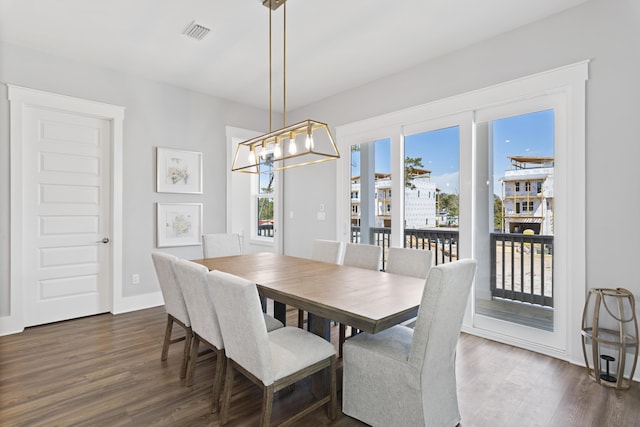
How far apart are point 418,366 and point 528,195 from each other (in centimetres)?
214

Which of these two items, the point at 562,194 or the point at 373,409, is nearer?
the point at 373,409

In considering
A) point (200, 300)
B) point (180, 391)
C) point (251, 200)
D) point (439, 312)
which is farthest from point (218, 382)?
point (251, 200)

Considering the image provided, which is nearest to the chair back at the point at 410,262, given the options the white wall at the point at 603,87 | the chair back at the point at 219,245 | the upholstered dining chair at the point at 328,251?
the upholstered dining chair at the point at 328,251

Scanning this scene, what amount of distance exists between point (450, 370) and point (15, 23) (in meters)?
4.36

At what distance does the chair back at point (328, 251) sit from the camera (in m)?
3.39

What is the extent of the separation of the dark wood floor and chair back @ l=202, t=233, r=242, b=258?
1.05 meters

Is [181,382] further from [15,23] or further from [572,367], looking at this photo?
[15,23]

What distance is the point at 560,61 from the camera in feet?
8.87

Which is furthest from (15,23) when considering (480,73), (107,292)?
(480,73)

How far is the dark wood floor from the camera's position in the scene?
1.92m

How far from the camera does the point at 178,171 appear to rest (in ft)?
14.2

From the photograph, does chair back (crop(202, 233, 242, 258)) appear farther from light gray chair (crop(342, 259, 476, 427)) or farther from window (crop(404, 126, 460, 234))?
light gray chair (crop(342, 259, 476, 427))

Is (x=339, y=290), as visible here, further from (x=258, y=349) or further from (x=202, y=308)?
(x=202, y=308)

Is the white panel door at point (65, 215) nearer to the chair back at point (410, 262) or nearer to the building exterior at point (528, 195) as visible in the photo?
the chair back at point (410, 262)
